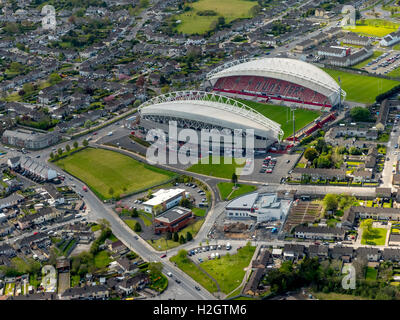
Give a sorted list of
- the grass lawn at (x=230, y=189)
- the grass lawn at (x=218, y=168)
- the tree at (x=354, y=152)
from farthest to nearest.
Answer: the tree at (x=354, y=152) < the grass lawn at (x=218, y=168) < the grass lawn at (x=230, y=189)

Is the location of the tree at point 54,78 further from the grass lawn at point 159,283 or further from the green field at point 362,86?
the grass lawn at point 159,283

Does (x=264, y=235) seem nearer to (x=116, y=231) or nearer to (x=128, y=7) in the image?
(x=116, y=231)

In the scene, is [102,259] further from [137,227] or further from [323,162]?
[323,162]

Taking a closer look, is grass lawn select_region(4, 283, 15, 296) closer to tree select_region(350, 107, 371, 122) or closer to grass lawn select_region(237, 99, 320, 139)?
grass lawn select_region(237, 99, 320, 139)

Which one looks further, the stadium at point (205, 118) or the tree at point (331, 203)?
the stadium at point (205, 118)

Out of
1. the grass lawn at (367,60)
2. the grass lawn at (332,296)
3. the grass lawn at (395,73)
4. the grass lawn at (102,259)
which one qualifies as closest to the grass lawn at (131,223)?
the grass lawn at (102,259)

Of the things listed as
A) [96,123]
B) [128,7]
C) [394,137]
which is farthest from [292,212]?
[128,7]

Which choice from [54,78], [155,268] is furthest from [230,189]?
[54,78]
